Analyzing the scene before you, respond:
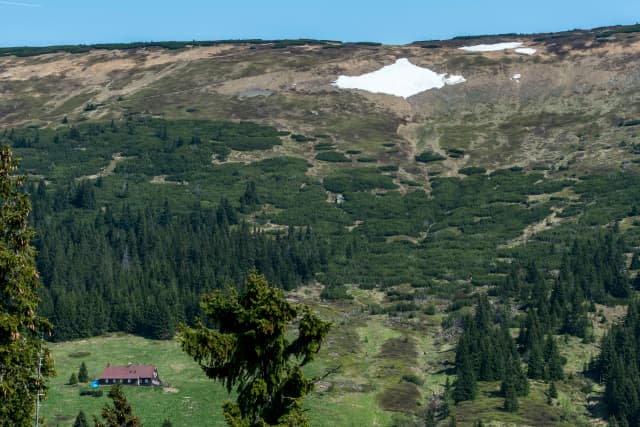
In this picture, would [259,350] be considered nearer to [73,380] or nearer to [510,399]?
[510,399]

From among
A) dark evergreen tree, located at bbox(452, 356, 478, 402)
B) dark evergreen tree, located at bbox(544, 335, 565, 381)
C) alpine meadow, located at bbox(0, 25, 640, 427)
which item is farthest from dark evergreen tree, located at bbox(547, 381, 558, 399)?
dark evergreen tree, located at bbox(452, 356, 478, 402)

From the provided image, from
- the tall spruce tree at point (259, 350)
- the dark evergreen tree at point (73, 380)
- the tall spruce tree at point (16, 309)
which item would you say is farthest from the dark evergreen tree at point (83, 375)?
the tall spruce tree at point (259, 350)

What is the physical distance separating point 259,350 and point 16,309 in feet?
19.2

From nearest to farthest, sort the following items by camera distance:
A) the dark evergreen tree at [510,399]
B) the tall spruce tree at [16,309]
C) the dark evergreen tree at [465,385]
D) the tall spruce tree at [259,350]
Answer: the tall spruce tree at [16,309] → the tall spruce tree at [259,350] → the dark evergreen tree at [510,399] → the dark evergreen tree at [465,385]

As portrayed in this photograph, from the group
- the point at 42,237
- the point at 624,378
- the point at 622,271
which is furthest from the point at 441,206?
the point at 624,378

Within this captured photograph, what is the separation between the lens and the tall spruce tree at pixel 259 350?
23812 millimetres

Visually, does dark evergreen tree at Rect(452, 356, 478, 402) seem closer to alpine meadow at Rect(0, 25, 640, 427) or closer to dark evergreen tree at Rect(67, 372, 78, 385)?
alpine meadow at Rect(0, 25, 640, 427)

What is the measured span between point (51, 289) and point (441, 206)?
80.2m

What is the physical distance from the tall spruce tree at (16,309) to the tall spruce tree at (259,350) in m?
3.96

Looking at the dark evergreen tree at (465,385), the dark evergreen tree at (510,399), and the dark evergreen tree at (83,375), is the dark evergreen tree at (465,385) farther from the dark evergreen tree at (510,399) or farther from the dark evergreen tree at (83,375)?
the dark evergreen tree at (83,375)

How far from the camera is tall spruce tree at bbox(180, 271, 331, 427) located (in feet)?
78.1

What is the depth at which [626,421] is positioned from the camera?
334 feet

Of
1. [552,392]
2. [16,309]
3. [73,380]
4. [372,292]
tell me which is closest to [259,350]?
[16,309]

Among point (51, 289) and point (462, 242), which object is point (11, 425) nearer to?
point (51, 289)
